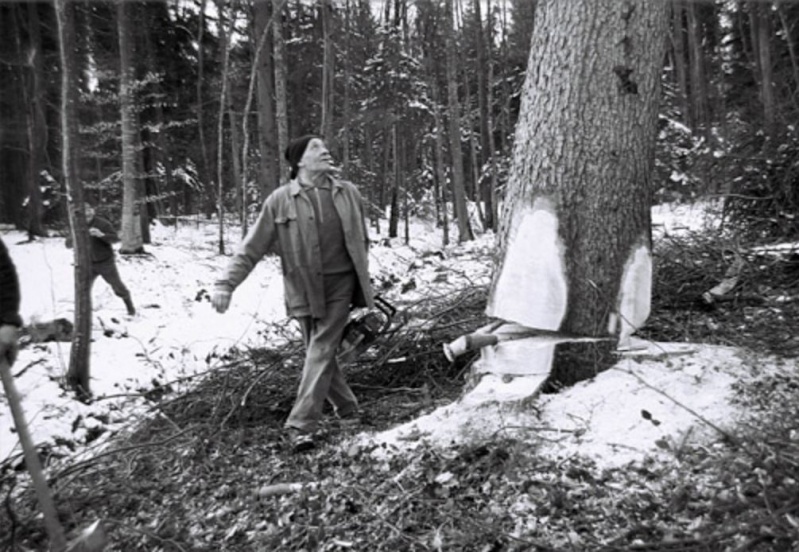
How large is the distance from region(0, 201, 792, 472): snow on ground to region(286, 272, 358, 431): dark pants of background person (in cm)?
53

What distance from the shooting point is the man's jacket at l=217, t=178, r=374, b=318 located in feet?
12.9

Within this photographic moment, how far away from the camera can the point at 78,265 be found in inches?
236

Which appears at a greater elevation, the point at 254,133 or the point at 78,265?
the point at 254,133

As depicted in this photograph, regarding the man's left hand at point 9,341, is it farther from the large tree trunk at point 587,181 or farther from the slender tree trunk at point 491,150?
the slender tree trunk at point 491,150

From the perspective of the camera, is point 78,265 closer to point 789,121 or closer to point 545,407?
point 545,407

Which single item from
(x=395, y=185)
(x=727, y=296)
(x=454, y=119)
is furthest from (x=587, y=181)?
(x=395, y=185)

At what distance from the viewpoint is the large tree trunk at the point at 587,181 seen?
312cm

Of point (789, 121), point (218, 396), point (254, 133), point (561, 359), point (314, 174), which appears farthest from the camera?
point (254, 133)

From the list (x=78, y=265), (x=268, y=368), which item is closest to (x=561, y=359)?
(x=268, y=368)

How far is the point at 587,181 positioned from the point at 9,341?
3135 millimetres

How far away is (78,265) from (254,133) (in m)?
22.1

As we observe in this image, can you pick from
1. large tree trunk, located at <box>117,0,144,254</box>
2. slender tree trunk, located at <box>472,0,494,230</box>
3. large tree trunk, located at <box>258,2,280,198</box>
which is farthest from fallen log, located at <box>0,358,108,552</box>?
slender tree trunk, located at <box>472,0,494,230</box>

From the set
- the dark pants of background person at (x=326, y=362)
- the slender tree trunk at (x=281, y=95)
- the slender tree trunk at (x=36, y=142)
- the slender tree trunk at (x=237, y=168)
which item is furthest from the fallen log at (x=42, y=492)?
the slender tree trunk at (x=36, y=142)

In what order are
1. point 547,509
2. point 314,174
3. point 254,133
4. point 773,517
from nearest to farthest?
point 773,517 < point 547,509 < point 314,174 < point 254,133
